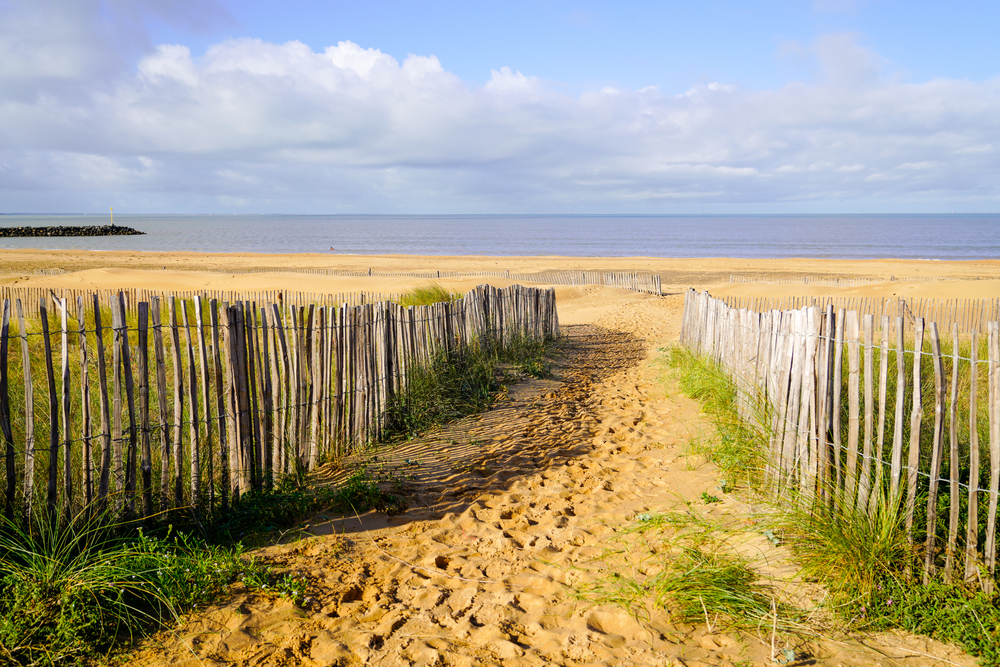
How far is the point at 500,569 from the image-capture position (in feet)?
11.6

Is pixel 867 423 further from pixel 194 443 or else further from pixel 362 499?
pixel 194 443

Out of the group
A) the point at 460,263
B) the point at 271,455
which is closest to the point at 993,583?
the point at 271,455

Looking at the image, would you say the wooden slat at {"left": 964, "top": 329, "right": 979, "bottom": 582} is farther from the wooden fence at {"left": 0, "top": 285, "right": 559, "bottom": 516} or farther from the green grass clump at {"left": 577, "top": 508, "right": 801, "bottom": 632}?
the wooden fence at {"left": 0, "top": 285, "right": 559, "bottom": 516}

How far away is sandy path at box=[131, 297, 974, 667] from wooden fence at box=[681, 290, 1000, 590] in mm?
477

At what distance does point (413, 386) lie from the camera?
6.12 meters

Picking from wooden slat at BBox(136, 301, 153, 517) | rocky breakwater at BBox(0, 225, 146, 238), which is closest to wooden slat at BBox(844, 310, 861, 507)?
wooden slat at BBox(136, 301, 153, 517)

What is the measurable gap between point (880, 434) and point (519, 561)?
207 cm

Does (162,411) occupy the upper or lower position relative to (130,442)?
upper

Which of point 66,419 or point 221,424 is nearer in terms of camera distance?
point 66,419

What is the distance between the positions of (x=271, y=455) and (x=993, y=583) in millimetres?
4165

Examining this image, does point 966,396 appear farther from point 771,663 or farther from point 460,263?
point 460,263

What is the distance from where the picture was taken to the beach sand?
2725 millimetres

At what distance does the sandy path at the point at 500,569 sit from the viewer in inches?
107

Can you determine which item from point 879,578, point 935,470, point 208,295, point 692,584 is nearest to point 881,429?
point 935,470
